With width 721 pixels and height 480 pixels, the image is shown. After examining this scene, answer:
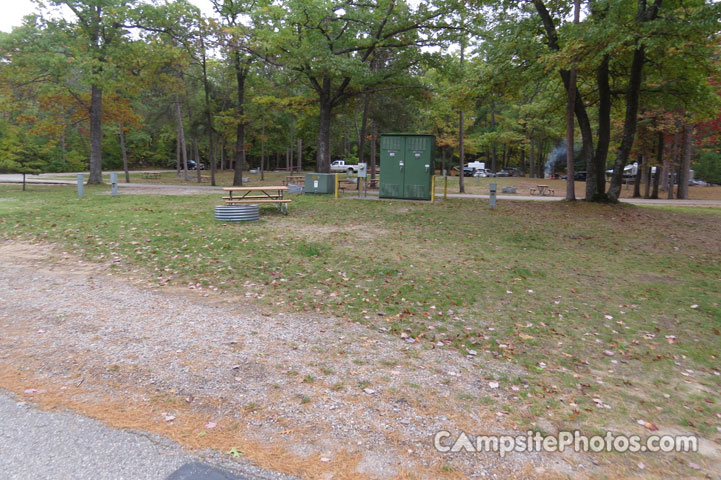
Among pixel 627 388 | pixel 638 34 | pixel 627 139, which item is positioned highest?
pixel 638 34

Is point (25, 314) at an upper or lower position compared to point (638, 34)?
lower

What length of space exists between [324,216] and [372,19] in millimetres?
10764

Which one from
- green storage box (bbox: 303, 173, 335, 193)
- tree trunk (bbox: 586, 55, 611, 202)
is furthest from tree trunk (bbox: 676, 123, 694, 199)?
green storage box (bbox: 303, 173, 335, 193)

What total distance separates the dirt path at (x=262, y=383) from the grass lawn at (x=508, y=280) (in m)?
0.45

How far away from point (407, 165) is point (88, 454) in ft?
51.2

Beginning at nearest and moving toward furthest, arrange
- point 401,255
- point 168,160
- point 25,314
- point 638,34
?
point 25,314, point 401,255, point 638,34, point 168,160

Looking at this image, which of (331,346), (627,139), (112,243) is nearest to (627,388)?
(331,346)

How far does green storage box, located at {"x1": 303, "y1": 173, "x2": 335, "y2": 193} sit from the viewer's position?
19469 mm

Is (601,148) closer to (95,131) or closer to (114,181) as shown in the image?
(114,181)

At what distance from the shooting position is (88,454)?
2.81m

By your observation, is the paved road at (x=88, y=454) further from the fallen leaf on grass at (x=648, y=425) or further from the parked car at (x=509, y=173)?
the parked car at (x=509, y=173)

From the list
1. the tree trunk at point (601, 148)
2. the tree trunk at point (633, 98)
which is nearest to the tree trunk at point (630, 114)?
the tree trunk at point (633, 98)

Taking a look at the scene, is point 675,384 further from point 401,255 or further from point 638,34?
point 638,34

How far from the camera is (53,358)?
4.18 metres
